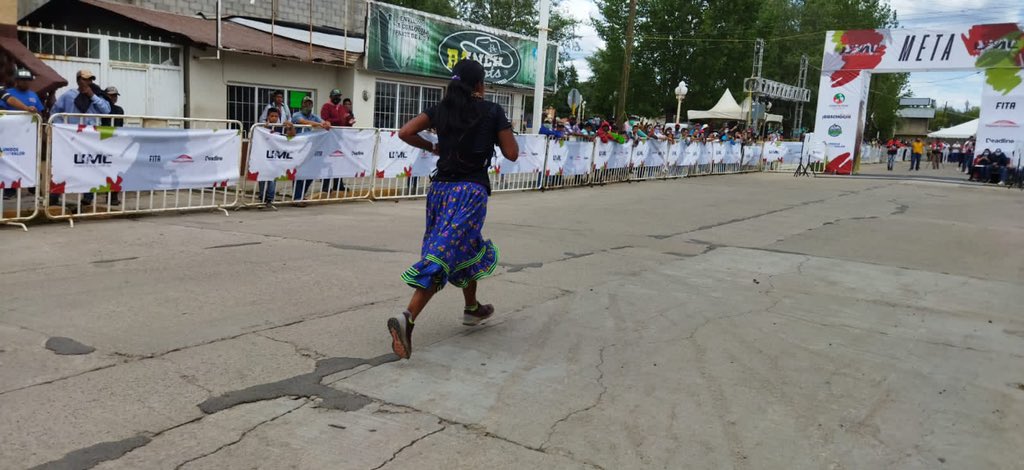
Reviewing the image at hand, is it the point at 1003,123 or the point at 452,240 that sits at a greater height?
the point at 1003,123

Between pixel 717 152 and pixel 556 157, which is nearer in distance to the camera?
pixel 556 157

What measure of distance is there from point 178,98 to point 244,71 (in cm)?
152

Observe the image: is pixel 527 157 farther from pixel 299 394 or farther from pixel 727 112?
pixel 727 112

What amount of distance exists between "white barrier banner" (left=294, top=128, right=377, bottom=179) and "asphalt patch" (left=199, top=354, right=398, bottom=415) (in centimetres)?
793

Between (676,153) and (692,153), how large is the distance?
4.39 ft

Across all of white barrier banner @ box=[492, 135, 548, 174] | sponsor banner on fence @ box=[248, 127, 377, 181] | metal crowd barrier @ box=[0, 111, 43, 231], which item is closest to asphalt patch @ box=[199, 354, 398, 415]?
metal crowd barrier @ box=[0, 111, 43, 231]

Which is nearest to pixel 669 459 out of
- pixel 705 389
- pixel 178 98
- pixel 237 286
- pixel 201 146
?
pixel 705 389

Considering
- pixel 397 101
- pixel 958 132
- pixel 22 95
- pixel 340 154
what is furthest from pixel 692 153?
pixel 958 132

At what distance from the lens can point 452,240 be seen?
4652mm

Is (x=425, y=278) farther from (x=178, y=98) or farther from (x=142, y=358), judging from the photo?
(x=178, y=98)

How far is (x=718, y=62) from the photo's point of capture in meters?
51.0

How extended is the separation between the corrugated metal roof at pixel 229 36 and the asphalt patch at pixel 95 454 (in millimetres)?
13102

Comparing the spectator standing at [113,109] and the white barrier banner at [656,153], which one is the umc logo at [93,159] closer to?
the spectator standing at [113,109]

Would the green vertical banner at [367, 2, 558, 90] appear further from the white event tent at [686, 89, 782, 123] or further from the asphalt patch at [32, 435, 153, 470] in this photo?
the white event tent at [686, 89, 782, 123]
